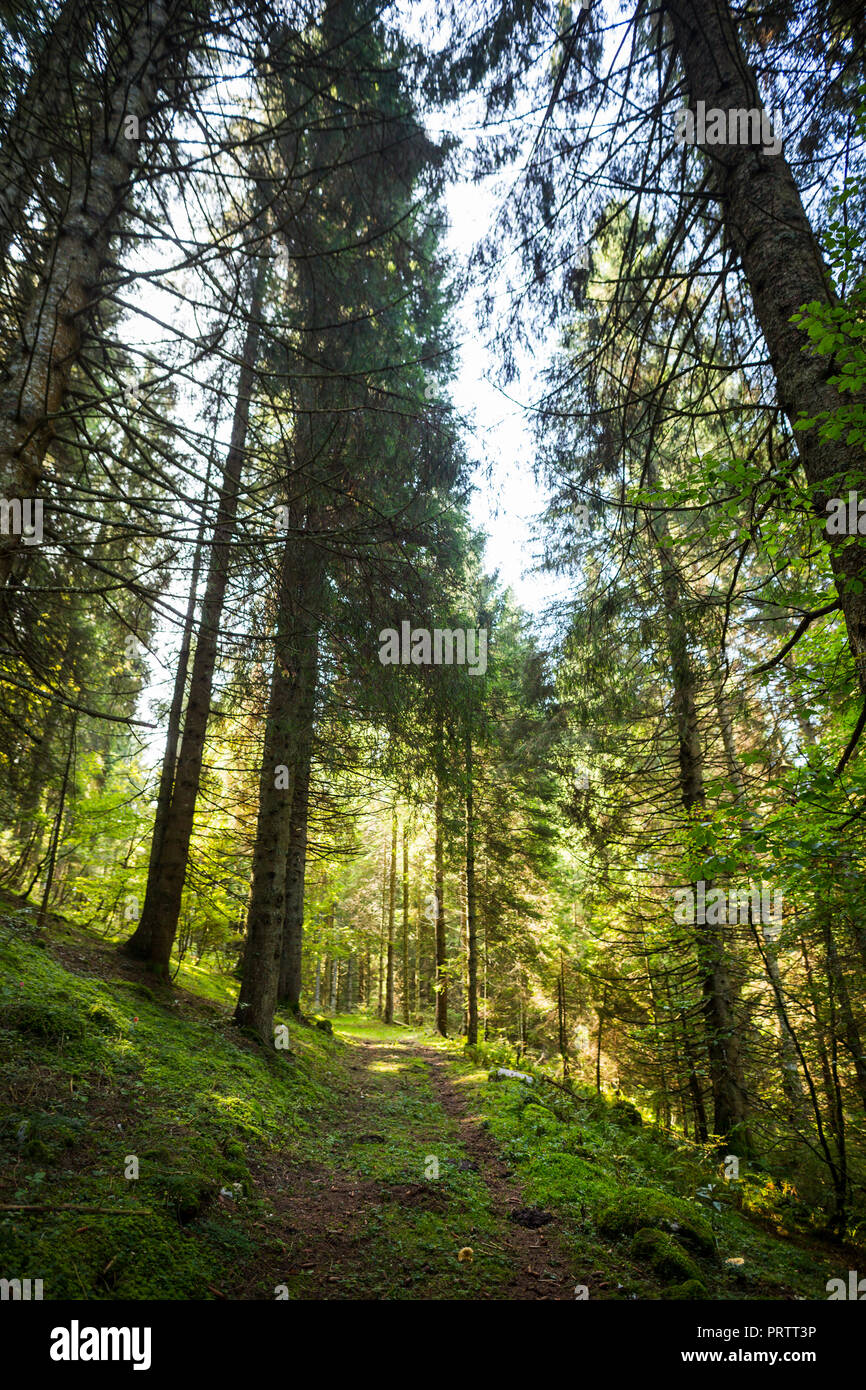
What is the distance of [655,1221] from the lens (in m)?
4.71

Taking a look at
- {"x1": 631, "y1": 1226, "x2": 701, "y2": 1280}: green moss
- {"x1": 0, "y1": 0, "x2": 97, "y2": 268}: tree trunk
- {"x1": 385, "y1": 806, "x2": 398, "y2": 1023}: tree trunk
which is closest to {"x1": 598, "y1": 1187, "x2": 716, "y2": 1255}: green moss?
{"x1": 631, "y1": 1226, "x2": 701, "y2": 1280}: green moss

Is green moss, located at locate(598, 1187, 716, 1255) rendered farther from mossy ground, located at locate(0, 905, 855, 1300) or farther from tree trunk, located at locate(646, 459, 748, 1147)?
tree trunk, located at locate(646, 459, 748, 1147)

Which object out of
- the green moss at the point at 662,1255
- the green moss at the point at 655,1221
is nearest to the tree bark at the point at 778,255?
the green moss at the point at 662,1255

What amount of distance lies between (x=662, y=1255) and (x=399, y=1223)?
6.48 ft

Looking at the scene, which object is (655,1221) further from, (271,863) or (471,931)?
(471,931)

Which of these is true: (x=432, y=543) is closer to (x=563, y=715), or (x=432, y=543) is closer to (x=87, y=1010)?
(x=563, y=715)

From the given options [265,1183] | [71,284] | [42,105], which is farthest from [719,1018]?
[42,105]

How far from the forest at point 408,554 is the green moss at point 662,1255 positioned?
10cm

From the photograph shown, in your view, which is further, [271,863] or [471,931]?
[471,931]

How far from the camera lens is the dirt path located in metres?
3.48

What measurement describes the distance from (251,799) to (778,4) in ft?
39.9

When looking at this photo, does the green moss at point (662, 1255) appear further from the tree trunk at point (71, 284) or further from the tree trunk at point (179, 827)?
the tree trunk at point (71, 284)

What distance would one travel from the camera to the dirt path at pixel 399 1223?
11.4 ft

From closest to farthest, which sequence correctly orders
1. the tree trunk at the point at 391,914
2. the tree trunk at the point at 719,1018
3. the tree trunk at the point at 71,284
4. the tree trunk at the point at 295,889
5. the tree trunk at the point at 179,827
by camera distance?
the tree trunk at the point at 71,284
the tree trunk at the point at 179,827
the tree trunk at the point at 719,1018
the tree trunk at the point at 295,889
the tree trunk at the point at 391,914
